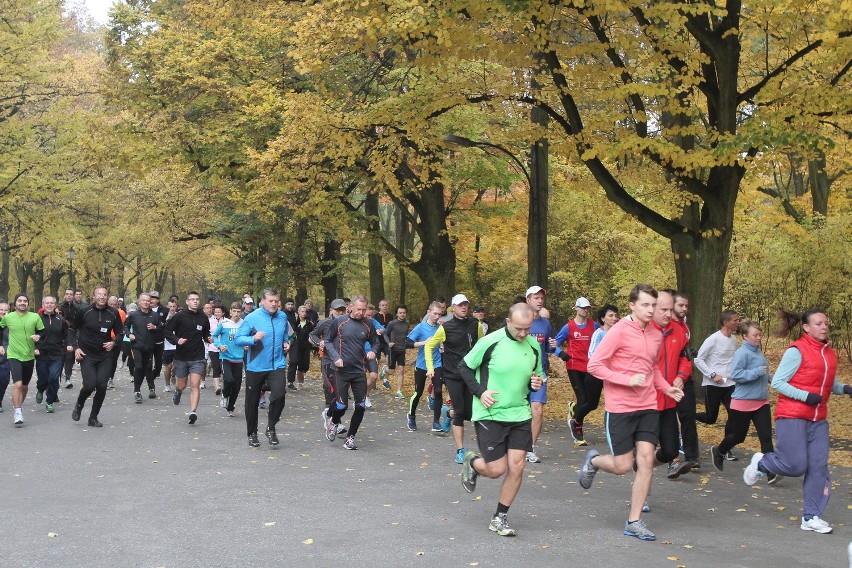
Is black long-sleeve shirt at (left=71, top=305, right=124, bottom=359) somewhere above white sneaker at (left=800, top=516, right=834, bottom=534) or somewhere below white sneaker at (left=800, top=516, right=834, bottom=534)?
above

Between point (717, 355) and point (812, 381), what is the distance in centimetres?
350

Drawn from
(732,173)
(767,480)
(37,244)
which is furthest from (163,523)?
(37,244)

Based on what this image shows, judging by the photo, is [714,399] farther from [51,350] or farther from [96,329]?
[51,350]

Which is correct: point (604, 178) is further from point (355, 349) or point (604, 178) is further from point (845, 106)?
point (355, 349)

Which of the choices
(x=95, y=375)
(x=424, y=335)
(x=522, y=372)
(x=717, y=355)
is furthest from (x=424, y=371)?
(x=522, y=372)

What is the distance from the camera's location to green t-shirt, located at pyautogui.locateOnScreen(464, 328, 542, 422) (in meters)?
8.25

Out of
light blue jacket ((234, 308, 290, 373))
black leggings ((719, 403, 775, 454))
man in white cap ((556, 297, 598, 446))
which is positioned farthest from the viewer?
man in white cap ((556, 297, 598, 446))

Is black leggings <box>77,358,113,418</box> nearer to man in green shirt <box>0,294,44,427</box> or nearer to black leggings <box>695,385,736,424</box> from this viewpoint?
man in green shirt <box>0,294,44,427</box>

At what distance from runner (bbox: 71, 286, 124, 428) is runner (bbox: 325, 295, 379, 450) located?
12.2ft

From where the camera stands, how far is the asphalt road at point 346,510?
7344 mm

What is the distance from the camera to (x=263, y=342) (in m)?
13.3

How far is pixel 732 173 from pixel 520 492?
764cm

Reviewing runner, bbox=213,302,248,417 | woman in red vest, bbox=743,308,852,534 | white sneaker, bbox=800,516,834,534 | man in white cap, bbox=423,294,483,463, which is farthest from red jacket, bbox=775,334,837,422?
runner, bbox=213,302,248,417

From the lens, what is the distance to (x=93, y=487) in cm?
1005
